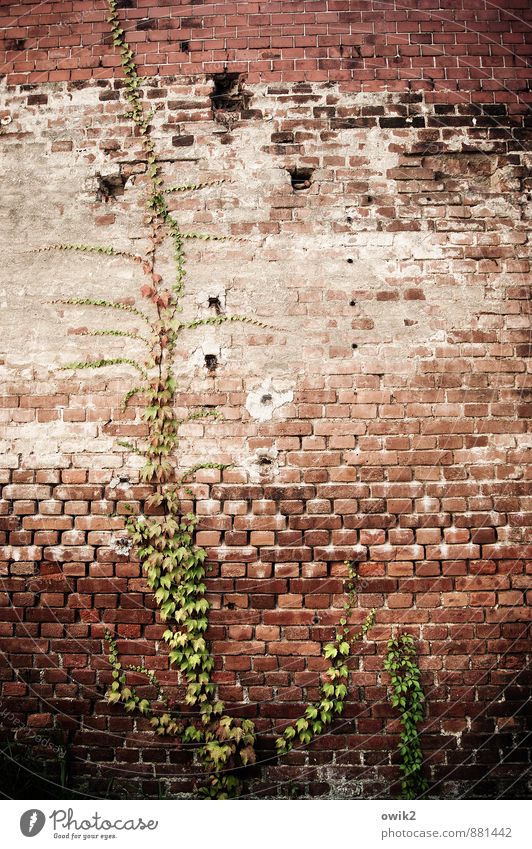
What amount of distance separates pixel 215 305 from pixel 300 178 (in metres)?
0.88

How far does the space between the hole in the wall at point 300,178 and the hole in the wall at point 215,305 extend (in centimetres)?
77

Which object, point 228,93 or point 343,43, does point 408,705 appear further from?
point 343,43

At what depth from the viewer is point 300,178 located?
9.26 feet

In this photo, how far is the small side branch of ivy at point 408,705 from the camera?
246 centimetres

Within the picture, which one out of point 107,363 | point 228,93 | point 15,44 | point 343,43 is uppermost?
point 15,44

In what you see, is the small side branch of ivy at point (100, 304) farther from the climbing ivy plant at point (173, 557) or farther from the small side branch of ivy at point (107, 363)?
the small side branch of ivy at point (107, 363)

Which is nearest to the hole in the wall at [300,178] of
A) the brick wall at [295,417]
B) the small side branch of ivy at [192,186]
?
the brick wall at [295,417]

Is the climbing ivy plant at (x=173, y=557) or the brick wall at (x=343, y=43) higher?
the brick wall at (x=343, y=43)

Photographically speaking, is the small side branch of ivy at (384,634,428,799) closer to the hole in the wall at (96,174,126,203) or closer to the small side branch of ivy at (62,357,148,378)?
the small side branch of ivy at (62,357,148,378)

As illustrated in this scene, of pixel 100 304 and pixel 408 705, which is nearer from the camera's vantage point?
pixel 408 705

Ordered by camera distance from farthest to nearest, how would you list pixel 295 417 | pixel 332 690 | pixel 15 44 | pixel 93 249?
1. pixel 15 44
2. pixel 93 249
3. pixel 295 417
4. pixel 332 690

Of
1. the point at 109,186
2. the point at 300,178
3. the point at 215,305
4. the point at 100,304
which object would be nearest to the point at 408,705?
the point at 215,305

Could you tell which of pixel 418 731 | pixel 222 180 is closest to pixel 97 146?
pixel 222 180
